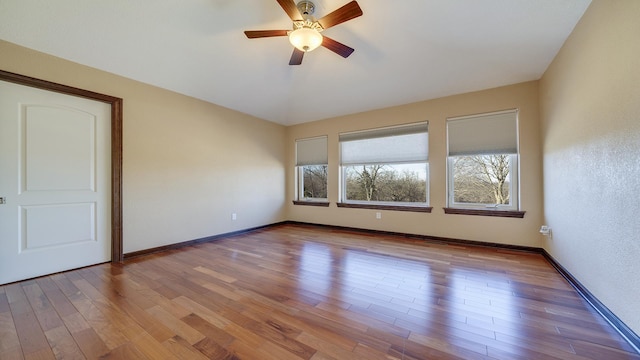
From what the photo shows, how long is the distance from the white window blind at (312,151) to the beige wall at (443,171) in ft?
0.48

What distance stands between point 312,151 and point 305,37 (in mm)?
3373

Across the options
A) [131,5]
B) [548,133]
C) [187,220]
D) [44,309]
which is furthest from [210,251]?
[548,133]

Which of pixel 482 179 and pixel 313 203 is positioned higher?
pixel 482 179

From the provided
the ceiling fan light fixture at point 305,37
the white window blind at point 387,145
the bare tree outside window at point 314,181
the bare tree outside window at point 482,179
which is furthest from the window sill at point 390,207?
the ceiling fan light fixture at point 305,37

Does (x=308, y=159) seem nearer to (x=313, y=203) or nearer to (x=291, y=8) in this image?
(x=313, y=203)

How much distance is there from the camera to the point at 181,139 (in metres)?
3.72

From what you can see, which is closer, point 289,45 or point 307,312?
point 307,312

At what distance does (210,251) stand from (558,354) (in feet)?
11.9

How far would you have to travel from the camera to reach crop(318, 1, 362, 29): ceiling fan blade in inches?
73.4

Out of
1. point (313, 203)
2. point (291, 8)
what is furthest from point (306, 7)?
point (313, 203)

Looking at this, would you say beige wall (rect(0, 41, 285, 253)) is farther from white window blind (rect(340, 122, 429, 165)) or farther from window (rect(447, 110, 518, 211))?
window (rect(447, 110, 518, 211))

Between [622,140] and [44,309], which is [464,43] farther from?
[44,309]

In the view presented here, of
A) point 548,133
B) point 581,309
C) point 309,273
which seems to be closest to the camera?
point 581,309

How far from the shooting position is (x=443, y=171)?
12.8ft
